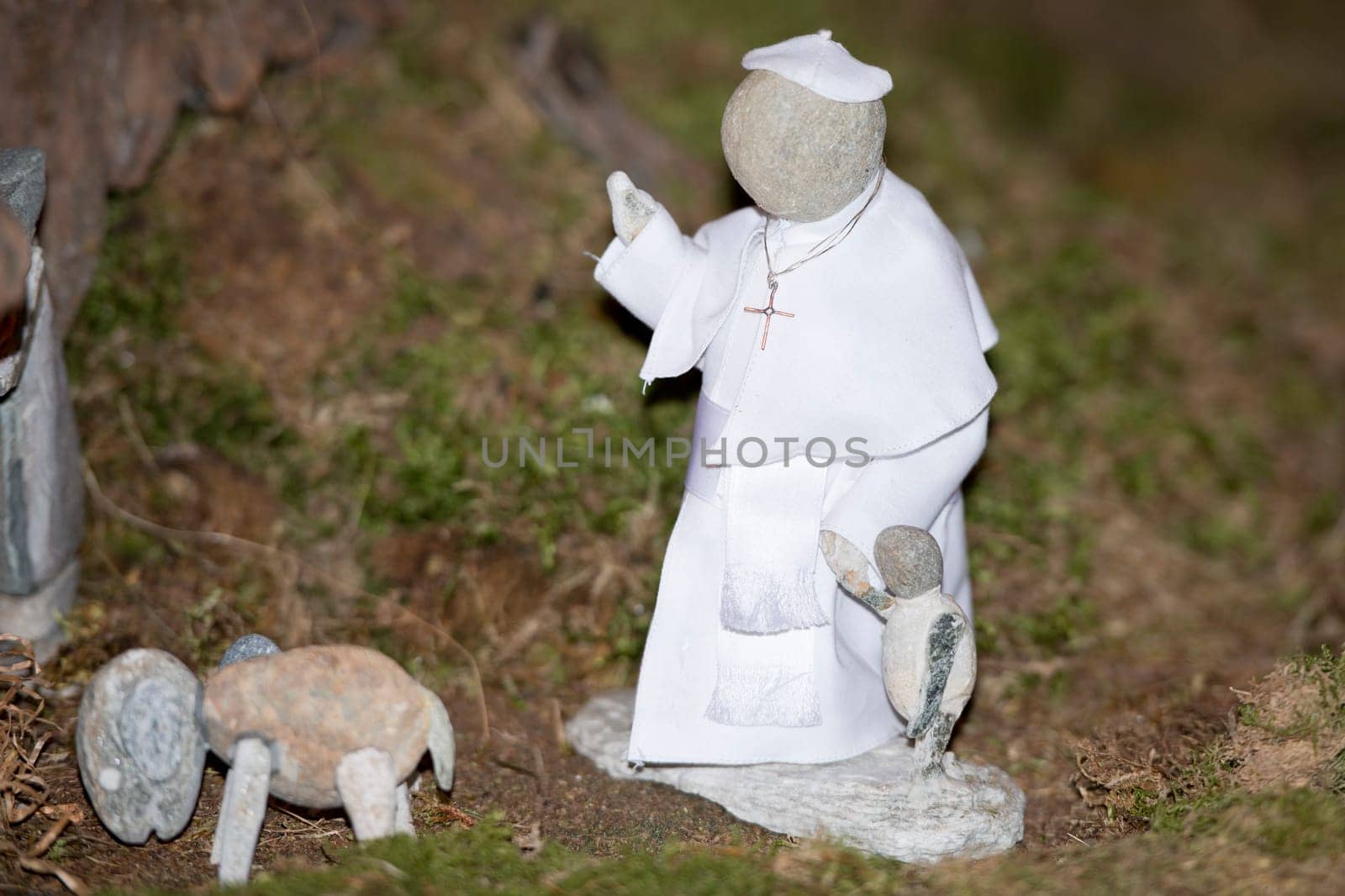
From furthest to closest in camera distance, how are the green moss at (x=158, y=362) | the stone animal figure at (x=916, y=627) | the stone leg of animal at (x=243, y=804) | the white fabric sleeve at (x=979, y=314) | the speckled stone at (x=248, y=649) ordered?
the green moss at (x=158, y=362), the white fabric sleeve at (x=979, y=314), the speckled stone at (x=248, y=649), the stone animal figure at (x=916, y=627), the stone leg of animal at (x=243, y=804)

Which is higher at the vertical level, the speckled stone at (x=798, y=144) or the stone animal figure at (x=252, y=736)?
the speckled stone at (x=798, y=144)

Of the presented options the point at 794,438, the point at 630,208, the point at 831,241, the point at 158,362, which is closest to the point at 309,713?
the point at 794,438

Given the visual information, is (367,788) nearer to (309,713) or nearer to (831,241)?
(309,713)

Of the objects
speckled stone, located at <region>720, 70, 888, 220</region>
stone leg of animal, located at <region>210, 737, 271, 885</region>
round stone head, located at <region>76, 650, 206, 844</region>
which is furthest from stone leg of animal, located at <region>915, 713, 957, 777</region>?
round stone head, located at <region>76, 650, 206, 844</region>

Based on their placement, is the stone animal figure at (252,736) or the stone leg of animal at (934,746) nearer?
the stone animal figure at (252,736)

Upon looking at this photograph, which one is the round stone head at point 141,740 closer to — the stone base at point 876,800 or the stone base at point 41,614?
the stone base at point 41,614

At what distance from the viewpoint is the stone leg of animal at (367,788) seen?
8.08 feet

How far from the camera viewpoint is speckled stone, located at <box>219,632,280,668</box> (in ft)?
8.83

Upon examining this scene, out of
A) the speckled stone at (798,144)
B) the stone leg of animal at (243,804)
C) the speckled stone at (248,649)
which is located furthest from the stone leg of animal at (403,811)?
the speckled stone at (798,144)

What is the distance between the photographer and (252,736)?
8.05ft

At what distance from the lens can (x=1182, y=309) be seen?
5.21 metres

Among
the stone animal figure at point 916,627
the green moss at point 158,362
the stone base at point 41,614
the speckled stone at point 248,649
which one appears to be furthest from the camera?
the green moss at point 158,362

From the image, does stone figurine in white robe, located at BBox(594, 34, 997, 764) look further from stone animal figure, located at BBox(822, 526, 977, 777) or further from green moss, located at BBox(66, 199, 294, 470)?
green moss, located at BBox(66, 199, 294, 470)

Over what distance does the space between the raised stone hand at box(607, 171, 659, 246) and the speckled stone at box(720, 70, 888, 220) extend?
244mm
